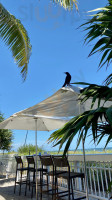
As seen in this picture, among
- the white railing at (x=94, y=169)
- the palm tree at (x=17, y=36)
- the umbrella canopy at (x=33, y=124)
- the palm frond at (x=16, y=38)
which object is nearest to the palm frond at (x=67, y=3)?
the palm tree at (x=17, y=36)

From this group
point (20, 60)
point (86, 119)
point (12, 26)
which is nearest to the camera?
point (86, 119)

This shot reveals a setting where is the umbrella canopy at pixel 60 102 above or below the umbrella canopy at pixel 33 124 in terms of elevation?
above

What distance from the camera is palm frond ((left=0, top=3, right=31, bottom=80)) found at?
4.45 metres

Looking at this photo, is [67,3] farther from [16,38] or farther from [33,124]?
[33,124]

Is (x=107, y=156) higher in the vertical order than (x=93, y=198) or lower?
higher

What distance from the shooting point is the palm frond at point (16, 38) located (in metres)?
4.45

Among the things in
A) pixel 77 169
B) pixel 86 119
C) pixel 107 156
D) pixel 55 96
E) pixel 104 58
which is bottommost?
pixel 77 169

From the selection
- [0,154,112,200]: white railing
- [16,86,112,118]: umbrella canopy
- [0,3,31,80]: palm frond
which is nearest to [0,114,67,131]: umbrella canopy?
[0,154,112,200]: white railing

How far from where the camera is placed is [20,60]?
17.1 ft

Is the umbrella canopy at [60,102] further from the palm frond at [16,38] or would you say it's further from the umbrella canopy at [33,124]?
the palm frond at [16,38]

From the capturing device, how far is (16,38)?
4.84 metres

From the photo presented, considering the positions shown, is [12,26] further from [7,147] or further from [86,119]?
[7,147]

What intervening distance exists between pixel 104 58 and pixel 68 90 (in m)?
0.72

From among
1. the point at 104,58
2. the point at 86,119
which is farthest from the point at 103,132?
the point at 104,58
